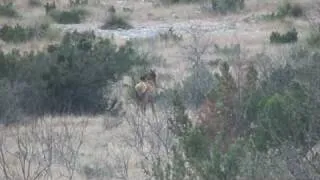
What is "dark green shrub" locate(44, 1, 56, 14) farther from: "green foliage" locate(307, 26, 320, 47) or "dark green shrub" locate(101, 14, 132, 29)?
"green foliage" locate(307, 26, 320, 47)

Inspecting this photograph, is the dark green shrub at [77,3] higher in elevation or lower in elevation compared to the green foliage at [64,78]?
lower

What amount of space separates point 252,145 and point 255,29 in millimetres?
17287

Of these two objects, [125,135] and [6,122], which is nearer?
[125,135]

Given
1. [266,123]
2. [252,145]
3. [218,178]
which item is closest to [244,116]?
[266,123]

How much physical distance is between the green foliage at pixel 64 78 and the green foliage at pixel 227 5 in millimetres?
14725

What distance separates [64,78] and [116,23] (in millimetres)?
13416

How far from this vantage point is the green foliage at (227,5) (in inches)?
1088

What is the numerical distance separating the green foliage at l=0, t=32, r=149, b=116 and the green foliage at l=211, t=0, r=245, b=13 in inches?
580

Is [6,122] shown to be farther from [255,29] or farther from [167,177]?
[255,29]

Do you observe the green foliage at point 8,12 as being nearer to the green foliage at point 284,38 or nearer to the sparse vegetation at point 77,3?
the sparse vegetation at point 77,3

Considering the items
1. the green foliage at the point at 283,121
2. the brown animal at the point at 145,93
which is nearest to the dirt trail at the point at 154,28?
the brown animal at the point at 145,93

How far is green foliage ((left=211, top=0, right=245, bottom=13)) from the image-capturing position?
90.6 feet

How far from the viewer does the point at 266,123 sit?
695cm

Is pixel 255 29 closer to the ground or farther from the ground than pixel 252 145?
closer to the ground
